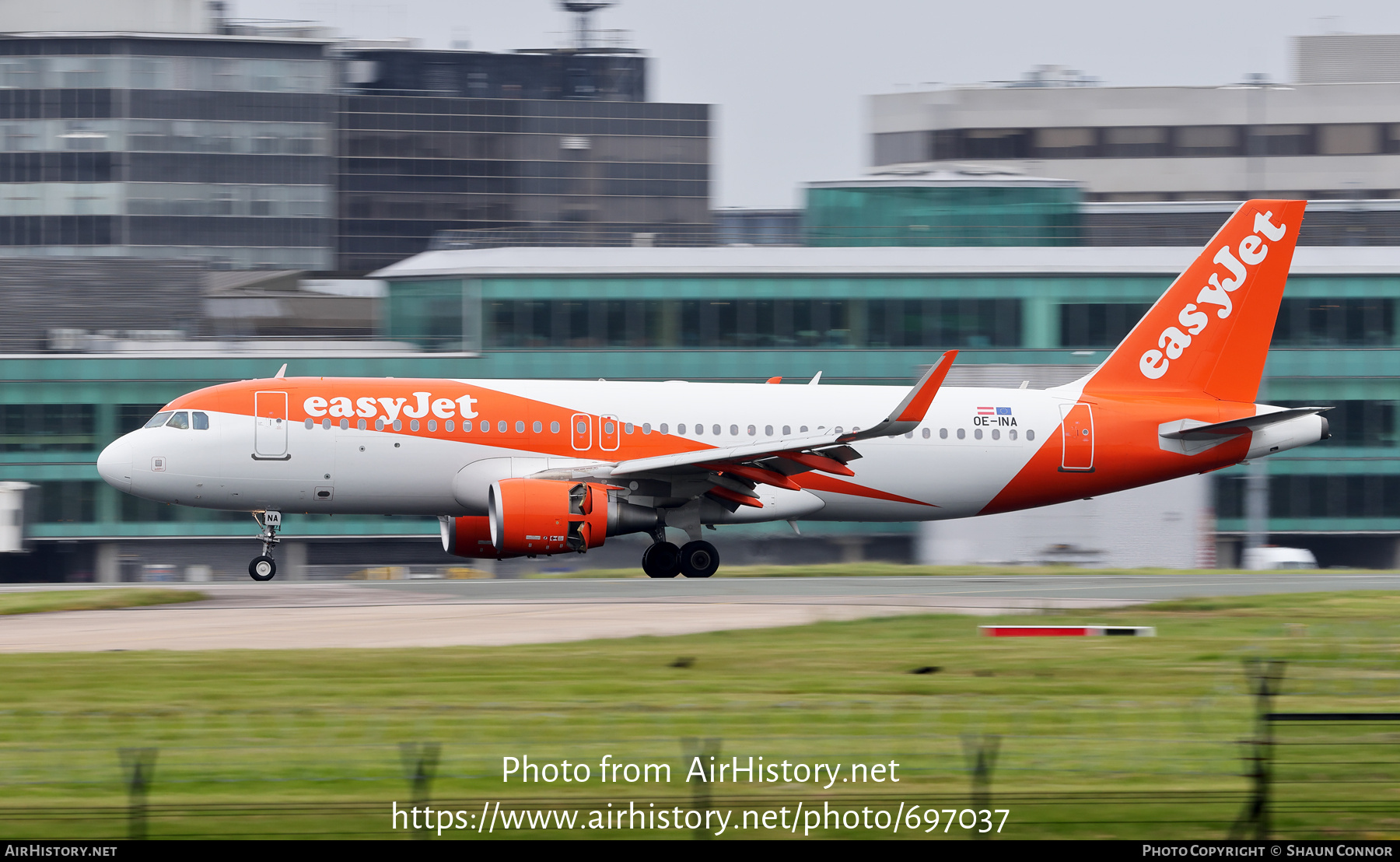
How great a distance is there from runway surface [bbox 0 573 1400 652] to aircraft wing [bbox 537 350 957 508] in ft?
6.43

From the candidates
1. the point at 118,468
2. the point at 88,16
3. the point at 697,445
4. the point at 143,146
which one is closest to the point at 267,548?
the point at 118,468

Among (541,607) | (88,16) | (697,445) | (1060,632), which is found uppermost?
(88,16)

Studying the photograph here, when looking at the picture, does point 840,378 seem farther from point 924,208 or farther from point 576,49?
point 576,49

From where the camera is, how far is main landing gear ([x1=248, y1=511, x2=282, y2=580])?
29.8 meters

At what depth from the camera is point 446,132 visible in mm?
129625

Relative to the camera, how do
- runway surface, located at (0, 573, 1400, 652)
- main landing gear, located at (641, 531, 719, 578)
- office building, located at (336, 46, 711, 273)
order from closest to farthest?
runway surface, located at (0, 573, 1400, 652) < main landing gear, located at (641, 531, 719, 578) < office building, located at (336, 46, 711, 273)

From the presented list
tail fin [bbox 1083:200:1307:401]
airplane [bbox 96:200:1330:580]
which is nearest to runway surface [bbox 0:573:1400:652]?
airplane [bbox 96:200:1330:580]

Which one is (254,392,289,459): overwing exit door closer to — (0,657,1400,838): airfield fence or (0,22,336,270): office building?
(0,657,1400,838): airfield fence

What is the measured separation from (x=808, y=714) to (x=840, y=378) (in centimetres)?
3940

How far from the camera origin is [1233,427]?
1289 inches

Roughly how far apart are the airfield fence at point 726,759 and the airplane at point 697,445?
1392 centimetres

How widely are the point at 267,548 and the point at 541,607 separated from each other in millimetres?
8532

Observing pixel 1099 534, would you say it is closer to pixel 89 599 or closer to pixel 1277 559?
pixel 1277 559

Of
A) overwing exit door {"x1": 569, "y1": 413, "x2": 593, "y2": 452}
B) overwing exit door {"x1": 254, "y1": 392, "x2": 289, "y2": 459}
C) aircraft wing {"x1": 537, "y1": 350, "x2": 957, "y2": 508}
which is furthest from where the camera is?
overwing exit door {"x1": 569, "y1": 413, "x2": 593, "y2": 452}
